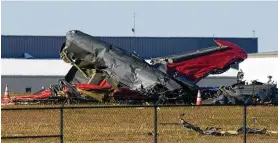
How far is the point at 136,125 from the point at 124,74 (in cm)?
1100

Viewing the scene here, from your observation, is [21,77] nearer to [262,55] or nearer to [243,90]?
[262,55]

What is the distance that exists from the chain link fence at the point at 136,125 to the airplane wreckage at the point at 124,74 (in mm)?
2647

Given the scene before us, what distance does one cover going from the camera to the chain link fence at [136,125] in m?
25.5

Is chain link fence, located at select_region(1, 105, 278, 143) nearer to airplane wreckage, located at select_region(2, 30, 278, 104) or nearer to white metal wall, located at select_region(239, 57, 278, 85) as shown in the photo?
airplane wreckage, located at select_region(2, 30, 278, 104)

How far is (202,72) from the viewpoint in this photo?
43.2 meters

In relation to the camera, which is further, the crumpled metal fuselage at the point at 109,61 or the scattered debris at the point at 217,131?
the crumpled metal fuselage at the point at 109,61

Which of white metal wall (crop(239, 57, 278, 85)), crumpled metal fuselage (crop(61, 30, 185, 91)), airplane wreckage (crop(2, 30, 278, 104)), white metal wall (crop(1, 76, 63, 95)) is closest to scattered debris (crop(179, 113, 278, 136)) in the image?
airplane wreckage (crop(2, 30, 278, 104))

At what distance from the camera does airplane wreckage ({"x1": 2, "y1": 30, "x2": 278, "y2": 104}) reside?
39.7 m

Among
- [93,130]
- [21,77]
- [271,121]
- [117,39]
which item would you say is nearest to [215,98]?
[271,121]

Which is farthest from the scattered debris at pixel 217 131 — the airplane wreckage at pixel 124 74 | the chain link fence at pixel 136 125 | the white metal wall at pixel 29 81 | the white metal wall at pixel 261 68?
the white metal wall at pixel 29 81

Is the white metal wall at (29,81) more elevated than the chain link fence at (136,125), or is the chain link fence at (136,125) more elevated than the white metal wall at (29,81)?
the chain link fence at (136,125)

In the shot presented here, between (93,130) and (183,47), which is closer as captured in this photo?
(93,130)

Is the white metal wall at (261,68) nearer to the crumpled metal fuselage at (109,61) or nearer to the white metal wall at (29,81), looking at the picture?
the white metal wall at (29,81)

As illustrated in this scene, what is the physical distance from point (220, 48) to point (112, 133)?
58.2 ft
